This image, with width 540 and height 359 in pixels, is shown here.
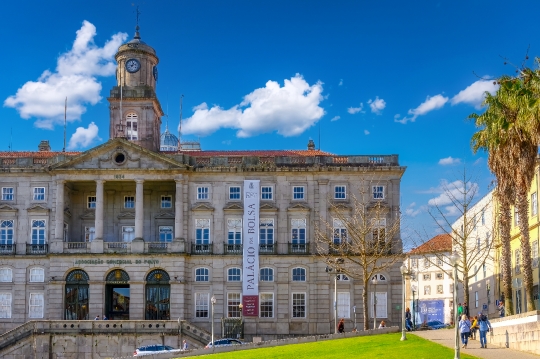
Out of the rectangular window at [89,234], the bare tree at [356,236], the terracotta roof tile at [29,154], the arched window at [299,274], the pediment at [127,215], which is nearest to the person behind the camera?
the bare tree at [356,236]

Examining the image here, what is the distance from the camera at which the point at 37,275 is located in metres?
72.4

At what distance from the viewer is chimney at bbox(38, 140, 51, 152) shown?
273 feet

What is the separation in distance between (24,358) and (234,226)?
Answer: 19.1 metres

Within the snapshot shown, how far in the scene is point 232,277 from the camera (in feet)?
237

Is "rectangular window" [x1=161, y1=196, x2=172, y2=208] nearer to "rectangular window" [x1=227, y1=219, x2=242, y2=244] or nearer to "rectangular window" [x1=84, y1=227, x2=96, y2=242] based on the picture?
"rectangular window" [x1=227, y1=219, x2=242, y2=244]

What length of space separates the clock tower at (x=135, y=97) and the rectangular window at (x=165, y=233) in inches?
314

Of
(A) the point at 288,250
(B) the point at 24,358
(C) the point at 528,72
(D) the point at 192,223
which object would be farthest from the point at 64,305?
(C) the point at 528,72

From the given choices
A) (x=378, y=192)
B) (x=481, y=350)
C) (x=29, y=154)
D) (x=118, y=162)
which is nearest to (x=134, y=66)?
(x=118, y=162)

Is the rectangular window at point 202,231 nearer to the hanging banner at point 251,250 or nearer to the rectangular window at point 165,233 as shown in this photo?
the hanging banner at point 251,250

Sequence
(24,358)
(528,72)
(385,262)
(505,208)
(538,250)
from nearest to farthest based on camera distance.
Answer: (528,72) → (505,208) → (538,250) → (24,358) → (385,262)

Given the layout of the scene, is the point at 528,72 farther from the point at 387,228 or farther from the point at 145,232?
the point at 145,232

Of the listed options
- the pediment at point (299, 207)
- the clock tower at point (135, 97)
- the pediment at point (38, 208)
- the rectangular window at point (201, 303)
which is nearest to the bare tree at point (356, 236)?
the pediment at point (299, 207)

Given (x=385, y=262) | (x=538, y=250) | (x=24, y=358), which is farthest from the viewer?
(x=385, y=262)

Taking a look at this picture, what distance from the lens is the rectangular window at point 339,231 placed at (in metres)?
72.1
